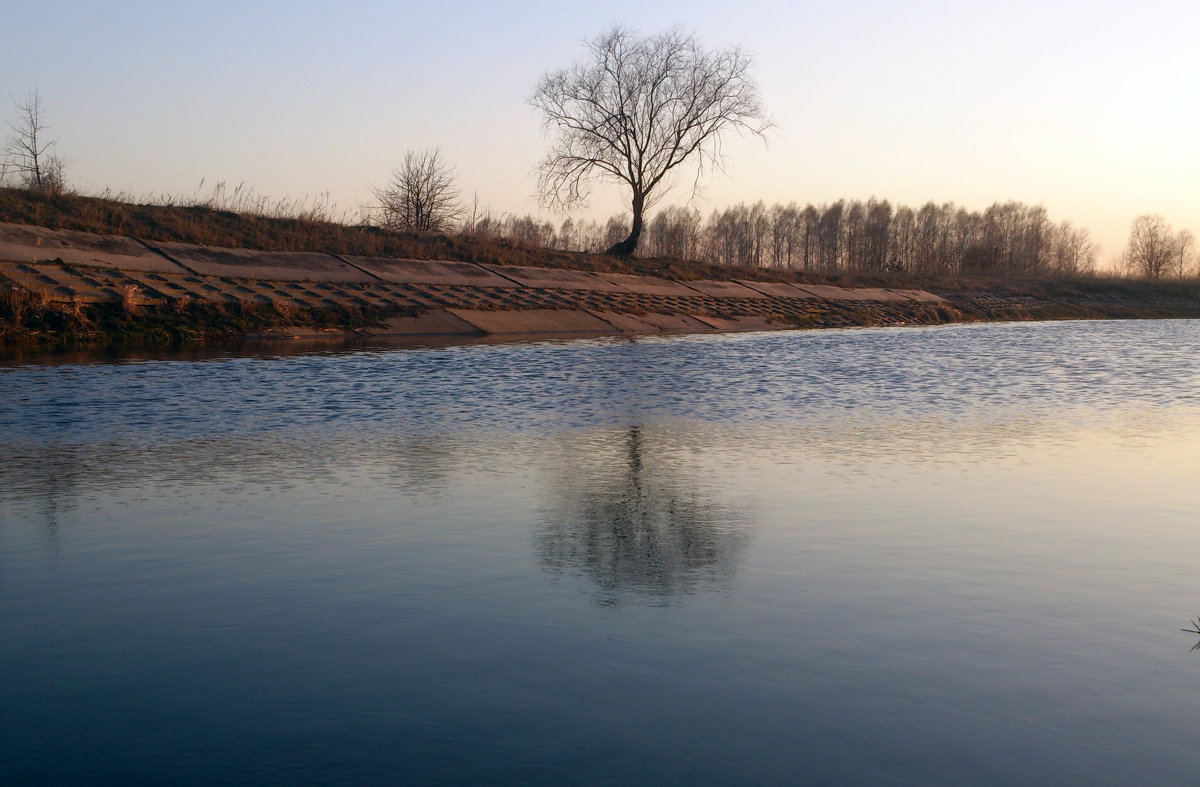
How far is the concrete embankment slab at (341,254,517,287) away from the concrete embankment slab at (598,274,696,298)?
5515 mm

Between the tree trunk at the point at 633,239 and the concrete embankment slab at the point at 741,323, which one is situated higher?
the tree trunk at the point at 633,239

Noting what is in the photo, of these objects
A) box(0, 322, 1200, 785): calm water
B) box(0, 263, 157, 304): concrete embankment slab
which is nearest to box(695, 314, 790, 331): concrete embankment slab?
box(0, 263, 157, 304): concrete embankment slab

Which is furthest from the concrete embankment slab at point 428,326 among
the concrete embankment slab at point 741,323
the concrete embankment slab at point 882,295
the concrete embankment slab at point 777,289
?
the concrete embankment slab at point 882,295

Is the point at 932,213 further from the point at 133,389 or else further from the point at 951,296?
the point at 133,389

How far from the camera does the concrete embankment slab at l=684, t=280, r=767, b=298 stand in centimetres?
4022

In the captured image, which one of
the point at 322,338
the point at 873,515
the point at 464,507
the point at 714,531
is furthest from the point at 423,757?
the point at 322,338

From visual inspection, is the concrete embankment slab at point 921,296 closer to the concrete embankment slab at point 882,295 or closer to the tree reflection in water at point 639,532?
the concrete embankment slab at point 882,295

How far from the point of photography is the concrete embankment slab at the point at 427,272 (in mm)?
30062

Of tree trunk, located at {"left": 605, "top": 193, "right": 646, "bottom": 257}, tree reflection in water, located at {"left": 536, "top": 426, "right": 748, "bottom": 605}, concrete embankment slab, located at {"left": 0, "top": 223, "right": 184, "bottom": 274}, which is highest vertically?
tree trunk, located at {"left": 605, "top": 193, "right": 646, "bottom": 257}

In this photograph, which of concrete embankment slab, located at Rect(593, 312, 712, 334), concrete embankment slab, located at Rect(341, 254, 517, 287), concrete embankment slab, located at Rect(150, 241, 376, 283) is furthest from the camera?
concrete embankment slab, located at Rect(593, 312, 712, 334)

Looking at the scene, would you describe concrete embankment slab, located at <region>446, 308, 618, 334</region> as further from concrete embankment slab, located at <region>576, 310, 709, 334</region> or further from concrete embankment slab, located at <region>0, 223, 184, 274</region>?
concrete embankment slab, located at <region>0, 223, 184, 274</region>

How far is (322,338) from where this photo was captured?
2277cm

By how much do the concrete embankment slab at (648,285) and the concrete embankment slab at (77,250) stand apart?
648 inches

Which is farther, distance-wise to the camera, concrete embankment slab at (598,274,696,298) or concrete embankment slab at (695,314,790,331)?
concrete embankment slab at (598,274,696,298)
